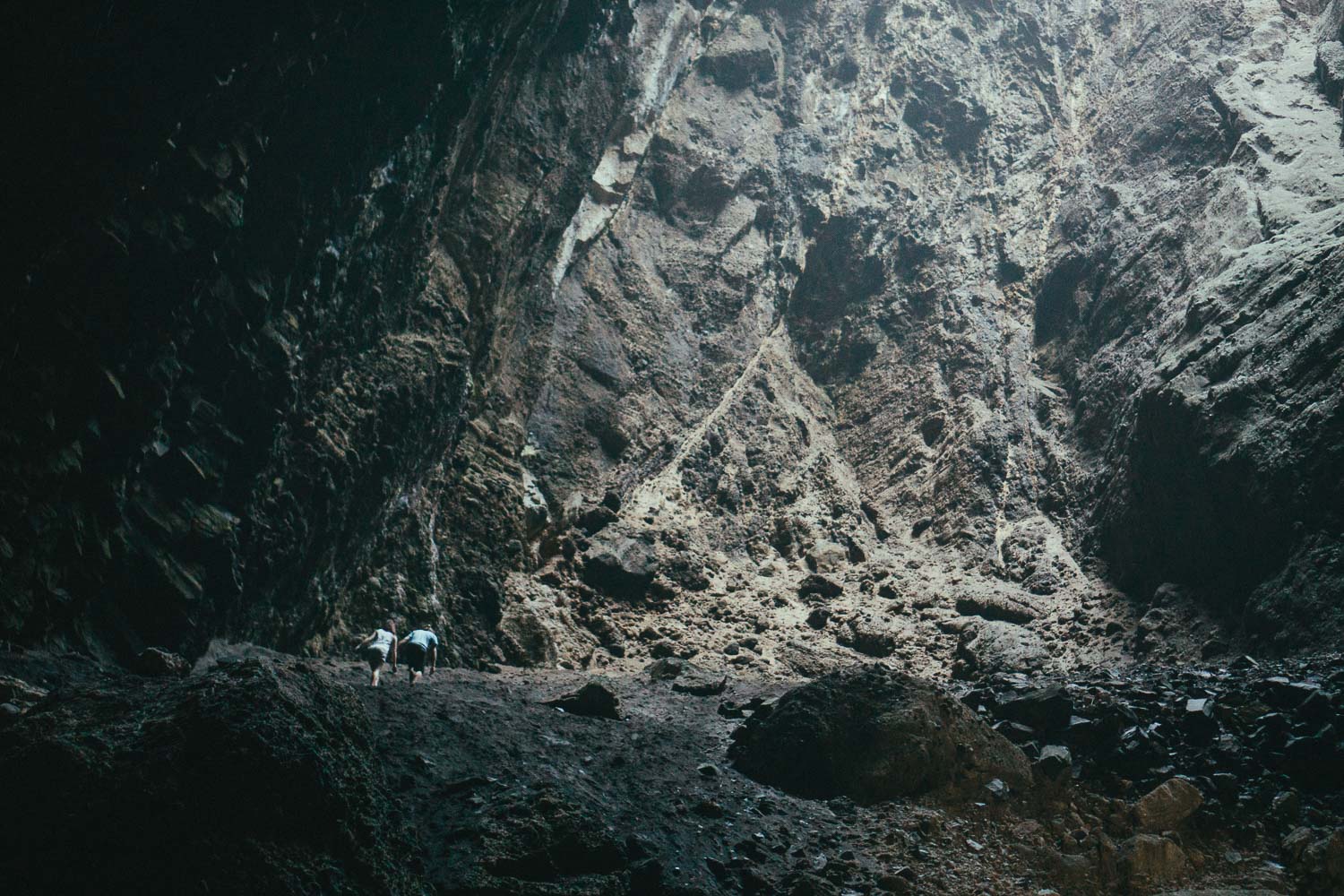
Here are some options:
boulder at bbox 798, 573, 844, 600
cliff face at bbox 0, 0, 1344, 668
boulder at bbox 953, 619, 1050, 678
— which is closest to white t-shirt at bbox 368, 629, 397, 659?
cliff face at bbox 0, 0, 1344, 668

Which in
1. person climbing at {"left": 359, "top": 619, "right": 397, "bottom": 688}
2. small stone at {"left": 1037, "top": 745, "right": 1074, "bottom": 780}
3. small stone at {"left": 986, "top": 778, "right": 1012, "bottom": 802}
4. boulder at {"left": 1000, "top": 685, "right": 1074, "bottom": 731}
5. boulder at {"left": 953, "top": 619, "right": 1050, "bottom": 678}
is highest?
boulder at {"left": 953, "top": 619, "right": 1050, "bottom": 678}

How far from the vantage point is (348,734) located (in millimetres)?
5258

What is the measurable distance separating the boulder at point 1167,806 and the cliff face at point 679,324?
8.03m

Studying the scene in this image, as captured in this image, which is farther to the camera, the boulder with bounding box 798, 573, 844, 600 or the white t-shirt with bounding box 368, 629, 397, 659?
the boulder with bounding box 798, 573, 844, 600

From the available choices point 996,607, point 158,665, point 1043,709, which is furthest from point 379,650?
point 996,607

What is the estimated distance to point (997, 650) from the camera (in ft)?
62.6

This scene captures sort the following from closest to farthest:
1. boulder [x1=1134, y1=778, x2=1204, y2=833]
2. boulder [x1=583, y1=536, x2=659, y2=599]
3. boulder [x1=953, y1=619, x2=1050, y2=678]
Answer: boulder [x1=1134, y1=778, x2=1204, y2=833] < boulder [x1=953, y1=619, x2=1050, y2=678] < boulder [x1=583, y1=536, x2=659, y2=599]

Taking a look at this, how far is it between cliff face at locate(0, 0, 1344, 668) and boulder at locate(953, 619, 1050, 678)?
0.92 meters

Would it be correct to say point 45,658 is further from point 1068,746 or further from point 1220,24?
point 1220,24

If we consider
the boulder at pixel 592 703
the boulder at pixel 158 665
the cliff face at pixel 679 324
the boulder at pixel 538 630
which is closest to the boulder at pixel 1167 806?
the boulder at pixel 592 703

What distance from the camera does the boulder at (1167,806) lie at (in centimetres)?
889

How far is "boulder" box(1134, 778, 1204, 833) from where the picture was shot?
889 cm

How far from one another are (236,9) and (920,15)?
35.4 metres

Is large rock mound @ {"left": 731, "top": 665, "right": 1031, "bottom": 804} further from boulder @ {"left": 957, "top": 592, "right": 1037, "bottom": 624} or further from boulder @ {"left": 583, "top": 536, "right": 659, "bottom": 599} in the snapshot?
boulder @ {"left": 957, "top": 592, "right": 1037, "bottom": 624}
